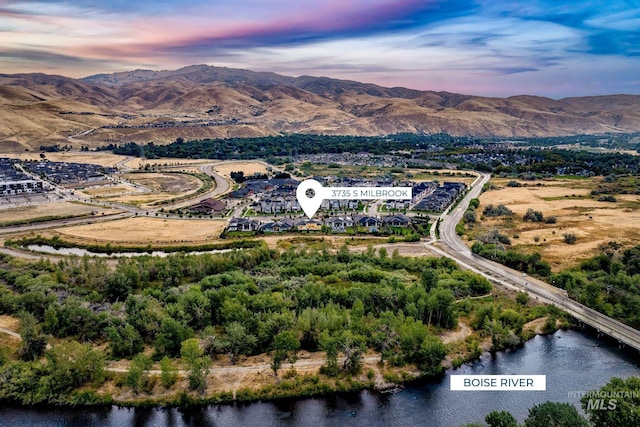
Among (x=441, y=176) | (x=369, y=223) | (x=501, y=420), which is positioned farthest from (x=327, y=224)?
(x=441, y=176)

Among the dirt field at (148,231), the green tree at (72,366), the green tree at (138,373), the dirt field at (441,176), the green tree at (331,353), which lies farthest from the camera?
the dirt field at (441,176)

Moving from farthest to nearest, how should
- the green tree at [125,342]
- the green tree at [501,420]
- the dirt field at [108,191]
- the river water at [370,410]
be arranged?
the dirt field at [108,191], the green tree at [125,342], the river water at [370,410], the green tree at [501,420]

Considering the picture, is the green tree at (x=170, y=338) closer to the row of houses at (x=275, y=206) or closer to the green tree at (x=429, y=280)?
the green tree at (x=429, y=280)

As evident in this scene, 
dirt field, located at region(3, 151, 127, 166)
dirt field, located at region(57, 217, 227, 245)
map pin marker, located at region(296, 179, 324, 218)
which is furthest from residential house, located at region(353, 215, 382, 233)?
dirt field, located at region(3, 151, 127, 166)

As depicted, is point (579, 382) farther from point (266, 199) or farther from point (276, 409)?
point (266, 199)

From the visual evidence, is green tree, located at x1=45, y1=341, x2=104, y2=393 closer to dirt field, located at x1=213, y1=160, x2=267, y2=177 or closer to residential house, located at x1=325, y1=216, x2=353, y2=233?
residential house, located at x1=325, y1=216, x2=353, y2=233

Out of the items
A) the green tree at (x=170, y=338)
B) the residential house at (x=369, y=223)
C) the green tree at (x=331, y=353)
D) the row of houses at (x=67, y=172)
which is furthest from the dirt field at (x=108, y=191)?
the green tree at (x=331, y=353)
